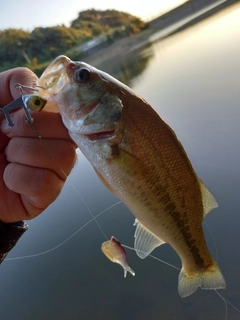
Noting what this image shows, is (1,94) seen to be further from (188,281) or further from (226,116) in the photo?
(226,116)

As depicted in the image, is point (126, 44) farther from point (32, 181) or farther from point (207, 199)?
point (32, 181)

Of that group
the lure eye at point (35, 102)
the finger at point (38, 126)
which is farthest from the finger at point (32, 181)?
the lure eye at point (35, 102)

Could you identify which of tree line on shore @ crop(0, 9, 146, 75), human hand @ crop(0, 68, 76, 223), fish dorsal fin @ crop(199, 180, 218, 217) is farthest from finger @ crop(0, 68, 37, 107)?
tree line on shore @ crop(0, 9, 146, 75)

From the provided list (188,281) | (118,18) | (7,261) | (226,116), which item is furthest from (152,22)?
(188,281)

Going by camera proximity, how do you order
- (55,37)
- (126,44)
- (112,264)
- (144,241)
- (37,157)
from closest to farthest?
(37,157), (144,241), (112,264), (55,37), (126,44)

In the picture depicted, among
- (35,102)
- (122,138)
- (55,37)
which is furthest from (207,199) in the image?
(55,37)

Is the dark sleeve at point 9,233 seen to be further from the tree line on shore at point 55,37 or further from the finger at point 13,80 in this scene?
the tree line on shore at point 55,37
